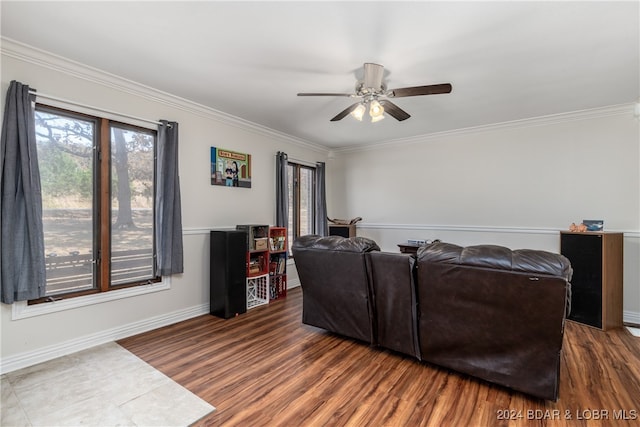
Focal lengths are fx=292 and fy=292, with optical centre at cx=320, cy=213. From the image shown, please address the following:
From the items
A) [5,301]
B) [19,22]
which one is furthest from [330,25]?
[5,301]

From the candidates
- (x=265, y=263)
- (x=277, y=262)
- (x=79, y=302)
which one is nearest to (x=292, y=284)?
(x=277, y=262)

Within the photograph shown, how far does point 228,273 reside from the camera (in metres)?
3.55

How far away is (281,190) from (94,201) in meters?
2.52

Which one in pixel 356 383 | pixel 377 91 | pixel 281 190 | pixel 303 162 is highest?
pixel 377 91

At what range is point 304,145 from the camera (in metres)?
5.51

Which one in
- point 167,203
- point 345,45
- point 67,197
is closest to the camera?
point 345,45

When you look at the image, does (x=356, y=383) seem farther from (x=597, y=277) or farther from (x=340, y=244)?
(x=597, y=277)

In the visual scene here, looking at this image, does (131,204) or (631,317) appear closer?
(131,204)

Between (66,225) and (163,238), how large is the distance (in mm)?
840

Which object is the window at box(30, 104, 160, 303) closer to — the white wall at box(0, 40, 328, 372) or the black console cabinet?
the white wall at box(0, 40, 328, 372)

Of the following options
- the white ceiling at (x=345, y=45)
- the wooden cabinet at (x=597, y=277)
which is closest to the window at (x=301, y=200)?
the white ceiling at (x=345, y=45)

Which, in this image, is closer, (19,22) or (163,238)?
(19,22)

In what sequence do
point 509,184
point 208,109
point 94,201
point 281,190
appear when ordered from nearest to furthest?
point 94,201 < point 208,109 < point 509,184 < point 281,190

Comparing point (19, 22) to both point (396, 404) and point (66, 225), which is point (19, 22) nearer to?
point (66, 225)
